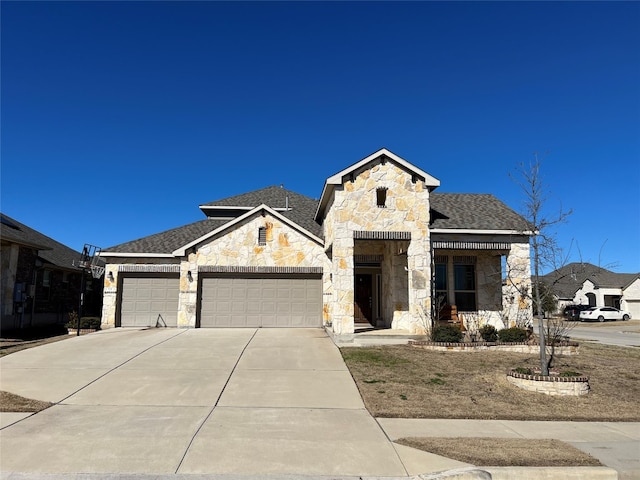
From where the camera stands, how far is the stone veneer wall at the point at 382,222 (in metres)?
15.0

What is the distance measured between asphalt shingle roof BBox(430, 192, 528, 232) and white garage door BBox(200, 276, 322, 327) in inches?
232

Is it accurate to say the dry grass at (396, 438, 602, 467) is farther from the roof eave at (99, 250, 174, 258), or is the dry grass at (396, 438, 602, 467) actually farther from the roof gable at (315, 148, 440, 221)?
the roof eave at (99, 250, 174, 258)

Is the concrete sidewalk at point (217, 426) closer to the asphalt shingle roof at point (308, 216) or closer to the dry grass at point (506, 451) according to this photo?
the dry grass at point (506, 451)

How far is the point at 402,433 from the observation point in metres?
6.45

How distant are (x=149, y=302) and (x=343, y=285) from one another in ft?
31.0

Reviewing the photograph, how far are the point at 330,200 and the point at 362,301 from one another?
17.3ft

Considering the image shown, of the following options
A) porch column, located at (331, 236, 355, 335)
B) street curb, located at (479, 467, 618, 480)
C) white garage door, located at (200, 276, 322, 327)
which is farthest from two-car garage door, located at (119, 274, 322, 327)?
street curb, located at (479, 467, 618, 480)

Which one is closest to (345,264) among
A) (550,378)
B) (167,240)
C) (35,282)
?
(550,378)

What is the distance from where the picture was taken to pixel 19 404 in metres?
7.55

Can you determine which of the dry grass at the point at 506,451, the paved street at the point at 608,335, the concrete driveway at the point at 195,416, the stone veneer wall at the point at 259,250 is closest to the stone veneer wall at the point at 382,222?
the stone veneer wall at the point at 259,250

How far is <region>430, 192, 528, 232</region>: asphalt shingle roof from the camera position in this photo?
16.5m

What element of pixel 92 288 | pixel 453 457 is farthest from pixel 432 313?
pixel 92 288

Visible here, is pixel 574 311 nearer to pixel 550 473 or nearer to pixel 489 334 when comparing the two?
pixel 489 334

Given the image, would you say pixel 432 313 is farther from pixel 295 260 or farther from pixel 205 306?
pixel 205 306
